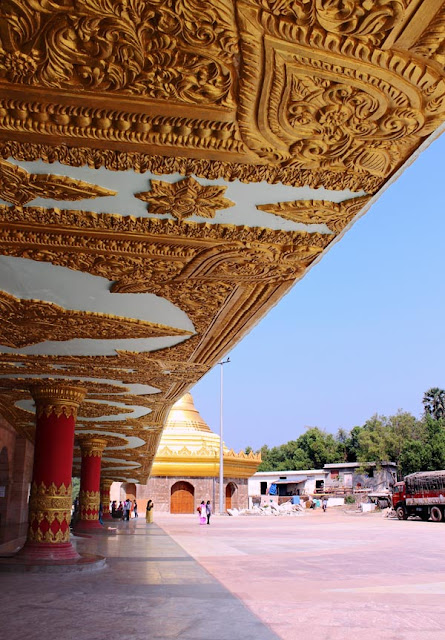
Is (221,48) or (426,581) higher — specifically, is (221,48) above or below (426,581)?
above

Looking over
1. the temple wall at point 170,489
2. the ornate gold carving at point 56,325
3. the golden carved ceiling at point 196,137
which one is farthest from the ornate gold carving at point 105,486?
the golden carved ceiling at point 196,137

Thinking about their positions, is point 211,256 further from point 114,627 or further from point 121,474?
point 121,474

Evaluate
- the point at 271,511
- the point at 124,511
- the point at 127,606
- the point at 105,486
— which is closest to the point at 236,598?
the point at 127,606

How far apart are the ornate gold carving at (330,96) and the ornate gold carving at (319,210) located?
551mm

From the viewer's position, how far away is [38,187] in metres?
4.25

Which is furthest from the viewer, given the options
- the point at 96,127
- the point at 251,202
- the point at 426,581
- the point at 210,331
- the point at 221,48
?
the point at 426,581

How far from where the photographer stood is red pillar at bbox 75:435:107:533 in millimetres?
18734

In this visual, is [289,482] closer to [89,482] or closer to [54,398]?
[89,482]

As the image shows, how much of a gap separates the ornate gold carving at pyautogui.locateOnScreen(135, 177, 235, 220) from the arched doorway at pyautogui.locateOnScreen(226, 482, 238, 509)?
1368 inches

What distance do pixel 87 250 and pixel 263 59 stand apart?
2829 millimetres

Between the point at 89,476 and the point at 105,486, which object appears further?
the point at 105,486

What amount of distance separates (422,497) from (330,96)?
3030cm

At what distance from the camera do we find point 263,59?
2941 mm

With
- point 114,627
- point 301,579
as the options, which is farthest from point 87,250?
point 301,579
